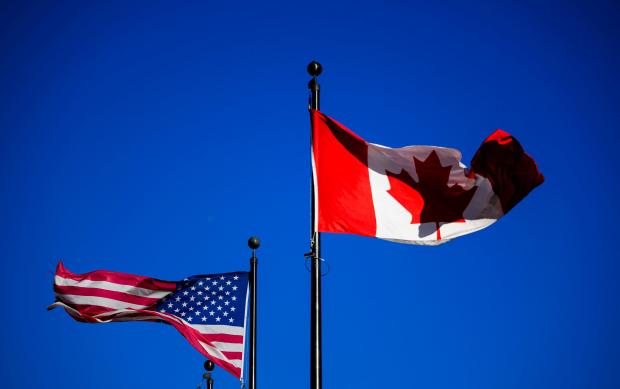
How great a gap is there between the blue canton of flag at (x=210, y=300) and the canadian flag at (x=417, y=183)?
14.3 ft

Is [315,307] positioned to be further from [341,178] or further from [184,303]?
[184,303]

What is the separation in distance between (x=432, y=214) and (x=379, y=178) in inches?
40.0

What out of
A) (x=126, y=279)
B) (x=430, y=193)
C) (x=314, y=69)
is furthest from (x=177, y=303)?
(x=314, y=69)

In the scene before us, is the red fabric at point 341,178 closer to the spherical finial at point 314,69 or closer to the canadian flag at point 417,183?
the canadian flag at point 417,183

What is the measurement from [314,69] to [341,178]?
5.67 feet

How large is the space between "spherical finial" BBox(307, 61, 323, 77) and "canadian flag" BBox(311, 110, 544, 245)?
715mm

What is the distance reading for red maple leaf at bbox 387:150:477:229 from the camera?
40.7 feet

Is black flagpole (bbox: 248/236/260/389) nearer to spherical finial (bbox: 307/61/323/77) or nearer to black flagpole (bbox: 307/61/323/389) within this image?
black flagpole (bbox: 307/61/323/389)

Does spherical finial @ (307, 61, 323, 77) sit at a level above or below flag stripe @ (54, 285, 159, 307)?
above

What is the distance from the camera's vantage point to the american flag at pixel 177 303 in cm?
1471

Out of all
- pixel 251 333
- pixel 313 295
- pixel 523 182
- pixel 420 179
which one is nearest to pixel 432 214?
pixel 420 179

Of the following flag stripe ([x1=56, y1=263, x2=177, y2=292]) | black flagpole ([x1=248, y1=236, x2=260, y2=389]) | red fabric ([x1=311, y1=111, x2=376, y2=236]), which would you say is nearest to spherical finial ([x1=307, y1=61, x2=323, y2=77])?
red fabric ([x1=311, y1=111, x2=376, y2=236])

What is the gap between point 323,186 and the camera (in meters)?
11.3

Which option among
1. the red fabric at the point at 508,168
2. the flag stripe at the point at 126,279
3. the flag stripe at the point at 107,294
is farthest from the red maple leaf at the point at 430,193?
the flag stripe at the point at 107,294
